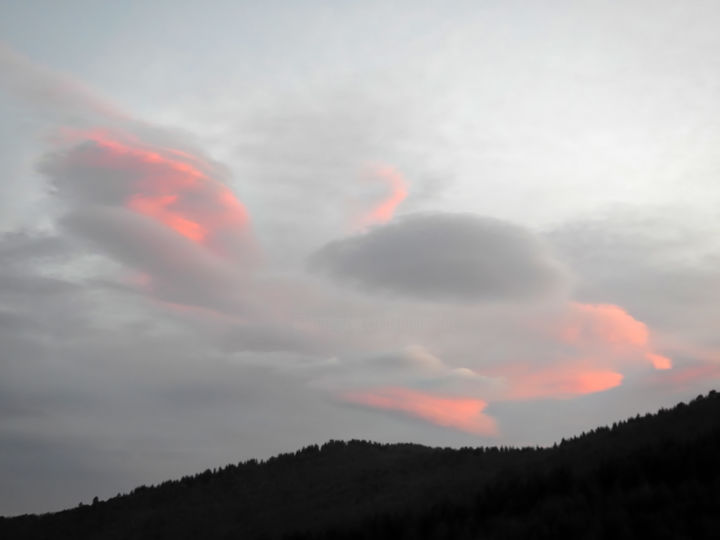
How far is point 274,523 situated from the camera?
2656 centimetres

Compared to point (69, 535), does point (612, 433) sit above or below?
above

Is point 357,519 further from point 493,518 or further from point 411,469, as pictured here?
point 411,469

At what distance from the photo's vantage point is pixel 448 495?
72.9 ft

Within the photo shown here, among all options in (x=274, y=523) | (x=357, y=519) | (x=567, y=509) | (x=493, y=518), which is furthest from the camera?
(x=274, y=523)

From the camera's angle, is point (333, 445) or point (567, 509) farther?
point (333, 445)

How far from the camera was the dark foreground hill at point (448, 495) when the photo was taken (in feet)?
52.4

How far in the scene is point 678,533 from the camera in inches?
547

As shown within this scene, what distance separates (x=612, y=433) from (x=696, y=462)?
9.86 m

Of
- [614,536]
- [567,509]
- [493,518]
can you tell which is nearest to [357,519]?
[493,518]

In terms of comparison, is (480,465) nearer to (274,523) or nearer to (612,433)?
(612,433)

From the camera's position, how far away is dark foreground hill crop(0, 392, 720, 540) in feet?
52.4

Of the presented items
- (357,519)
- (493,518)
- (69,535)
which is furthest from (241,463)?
(493,518)

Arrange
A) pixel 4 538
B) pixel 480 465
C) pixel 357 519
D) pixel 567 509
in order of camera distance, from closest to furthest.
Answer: pixel 567 509, pixel 357 519, pixel 480 465, pixel 4 538

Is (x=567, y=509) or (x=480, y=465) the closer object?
(x=567, y=509)
